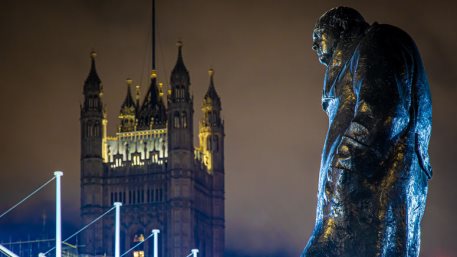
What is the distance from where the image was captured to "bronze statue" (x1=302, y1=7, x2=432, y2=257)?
296 inches

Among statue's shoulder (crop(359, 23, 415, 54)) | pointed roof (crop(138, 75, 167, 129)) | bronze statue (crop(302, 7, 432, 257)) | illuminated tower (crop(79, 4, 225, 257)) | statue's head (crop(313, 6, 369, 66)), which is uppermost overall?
pointed roof (crop(138, 75, 167, 129))

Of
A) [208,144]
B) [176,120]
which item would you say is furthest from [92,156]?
[208,144]

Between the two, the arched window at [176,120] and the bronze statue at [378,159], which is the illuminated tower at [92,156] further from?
the bronze statue at [378,159]

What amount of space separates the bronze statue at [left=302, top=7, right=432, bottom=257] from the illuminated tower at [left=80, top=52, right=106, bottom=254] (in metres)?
95.7

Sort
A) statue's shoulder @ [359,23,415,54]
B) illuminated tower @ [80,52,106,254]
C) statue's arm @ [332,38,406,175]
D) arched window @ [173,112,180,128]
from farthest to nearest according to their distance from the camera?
illuminated tower @ [80,52,106,254] < arched window @ [173,112,180,128] < statue's shoulder @ [359,23,415,54] < statue's arm @ [332,38,406,175]

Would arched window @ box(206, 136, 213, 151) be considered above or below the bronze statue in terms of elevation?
above

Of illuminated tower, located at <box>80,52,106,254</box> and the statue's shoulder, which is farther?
illuminated tower, located at <box>80,52,106,254</box>

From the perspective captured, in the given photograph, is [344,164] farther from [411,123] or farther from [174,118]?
[174,118]

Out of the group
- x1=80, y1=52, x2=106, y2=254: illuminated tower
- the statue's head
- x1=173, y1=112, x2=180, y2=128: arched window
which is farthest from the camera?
x1=80, y1=52, x2=106, y2=254: illuminated tower

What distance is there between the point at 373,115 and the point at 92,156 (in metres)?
98.4

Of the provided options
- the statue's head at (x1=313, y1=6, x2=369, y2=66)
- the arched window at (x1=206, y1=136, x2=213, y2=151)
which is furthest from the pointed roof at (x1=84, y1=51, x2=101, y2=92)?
the statue's head at (x1=313, y1=6, x2=369, y2=66)

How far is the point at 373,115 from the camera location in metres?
7.53

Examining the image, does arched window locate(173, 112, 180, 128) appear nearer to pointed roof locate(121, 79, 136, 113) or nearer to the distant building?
the distant building

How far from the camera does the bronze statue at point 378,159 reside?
7.52m
